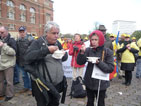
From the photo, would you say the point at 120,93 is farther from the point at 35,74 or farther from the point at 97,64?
the point at 35,74

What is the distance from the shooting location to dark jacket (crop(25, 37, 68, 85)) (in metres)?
1.83

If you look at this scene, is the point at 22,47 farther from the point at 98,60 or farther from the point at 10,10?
the point at 10,10

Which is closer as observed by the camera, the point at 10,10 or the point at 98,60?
the point at 98,60

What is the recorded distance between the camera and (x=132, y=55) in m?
5.00

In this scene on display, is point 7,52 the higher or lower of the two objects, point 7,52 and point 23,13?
the lower

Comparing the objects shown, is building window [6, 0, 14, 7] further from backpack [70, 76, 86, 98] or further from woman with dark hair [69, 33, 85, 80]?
backpack [70, 76, 86, 98]

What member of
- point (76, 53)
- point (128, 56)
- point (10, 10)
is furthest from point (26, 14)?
point (128, 56)

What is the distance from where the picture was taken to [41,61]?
1.99 meters

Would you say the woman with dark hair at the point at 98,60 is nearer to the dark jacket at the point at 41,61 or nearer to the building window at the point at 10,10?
the dark jacket at the point at 41,61

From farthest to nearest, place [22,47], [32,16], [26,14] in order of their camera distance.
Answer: [32,16] < [26,14] < [22,47]

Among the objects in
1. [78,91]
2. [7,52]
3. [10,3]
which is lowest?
[78,91]

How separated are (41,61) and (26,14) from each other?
2985 centimetres

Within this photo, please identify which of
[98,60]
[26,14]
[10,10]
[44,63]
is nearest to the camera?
[44,63]

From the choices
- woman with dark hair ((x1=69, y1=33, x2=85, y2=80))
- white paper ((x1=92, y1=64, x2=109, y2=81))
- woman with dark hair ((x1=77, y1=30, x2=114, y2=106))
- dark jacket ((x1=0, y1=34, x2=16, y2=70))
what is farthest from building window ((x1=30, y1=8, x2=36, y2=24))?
white paper ((x1=92, y1=64, x2=109, y2=81))
